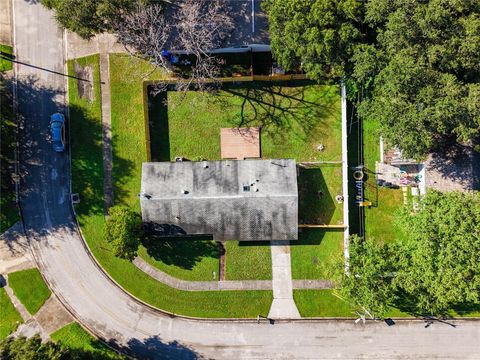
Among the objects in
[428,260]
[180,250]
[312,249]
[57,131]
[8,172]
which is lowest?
[312,249]

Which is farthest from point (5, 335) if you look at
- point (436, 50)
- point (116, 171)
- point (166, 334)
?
point (436, 50)

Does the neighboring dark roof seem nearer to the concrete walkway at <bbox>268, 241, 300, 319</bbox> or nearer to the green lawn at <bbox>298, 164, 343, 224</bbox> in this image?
the concrete walkway at <bbox>268, 241, 300, 319</bbox>

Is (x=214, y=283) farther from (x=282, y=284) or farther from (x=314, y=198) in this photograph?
(x=314, y=198)

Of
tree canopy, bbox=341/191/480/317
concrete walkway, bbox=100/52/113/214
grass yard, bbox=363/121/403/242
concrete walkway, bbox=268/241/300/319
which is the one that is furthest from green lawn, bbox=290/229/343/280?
concrete walkway, bbox=100/52/113/214

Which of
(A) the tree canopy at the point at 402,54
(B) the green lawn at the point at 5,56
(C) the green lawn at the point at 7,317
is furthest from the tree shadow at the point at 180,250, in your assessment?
(B) the green lawn at the point at 5,56

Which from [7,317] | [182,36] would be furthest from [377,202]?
[7,317]

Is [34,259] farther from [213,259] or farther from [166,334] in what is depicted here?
[213,259]
